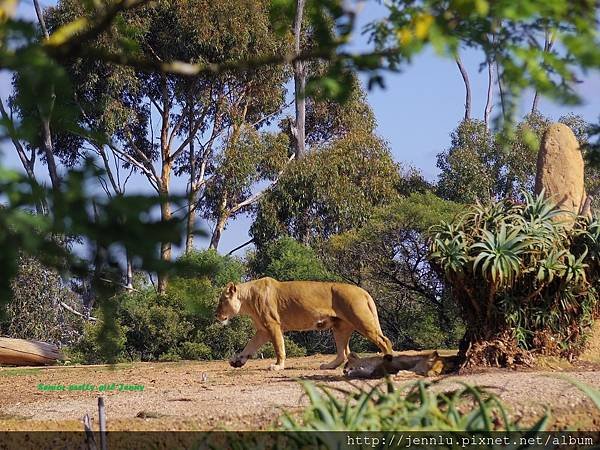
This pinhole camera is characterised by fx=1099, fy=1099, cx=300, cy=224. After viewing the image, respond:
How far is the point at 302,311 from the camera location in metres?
16.0

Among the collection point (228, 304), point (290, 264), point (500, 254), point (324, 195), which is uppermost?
point (324, 195)

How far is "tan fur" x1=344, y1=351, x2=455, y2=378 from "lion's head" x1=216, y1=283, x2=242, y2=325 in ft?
13.2

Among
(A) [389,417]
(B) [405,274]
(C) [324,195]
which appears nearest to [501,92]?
(A) [389,417]

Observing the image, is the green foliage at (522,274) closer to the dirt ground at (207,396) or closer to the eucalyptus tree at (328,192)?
the dirt ground at (207,396)

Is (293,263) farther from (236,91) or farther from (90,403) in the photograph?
(90,403)

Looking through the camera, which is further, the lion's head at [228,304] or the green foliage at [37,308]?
the green foliage at [37,308]

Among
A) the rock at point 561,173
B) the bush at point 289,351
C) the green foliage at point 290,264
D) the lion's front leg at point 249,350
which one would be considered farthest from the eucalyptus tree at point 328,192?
the rock at point 561,173

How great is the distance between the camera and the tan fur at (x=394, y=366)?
12.7m

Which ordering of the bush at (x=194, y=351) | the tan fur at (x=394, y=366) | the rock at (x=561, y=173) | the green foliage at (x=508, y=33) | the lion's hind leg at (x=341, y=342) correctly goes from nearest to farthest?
the green foliage at (x=508, y=33)
the tan fur at (x=394, y=366)
the rock at (x=561, y=173)
the lion's hind leg at (x=341, y=342)
the bush at (x=194, y=351)

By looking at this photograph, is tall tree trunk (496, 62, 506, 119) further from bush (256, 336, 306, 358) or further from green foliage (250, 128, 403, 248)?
green foliage (250, 128, 403, 248)

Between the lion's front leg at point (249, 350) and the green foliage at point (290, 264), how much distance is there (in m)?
10.6

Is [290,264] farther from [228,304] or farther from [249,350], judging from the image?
[249,350]

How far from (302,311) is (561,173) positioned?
4180mm

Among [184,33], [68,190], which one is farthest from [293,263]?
[68,190]
